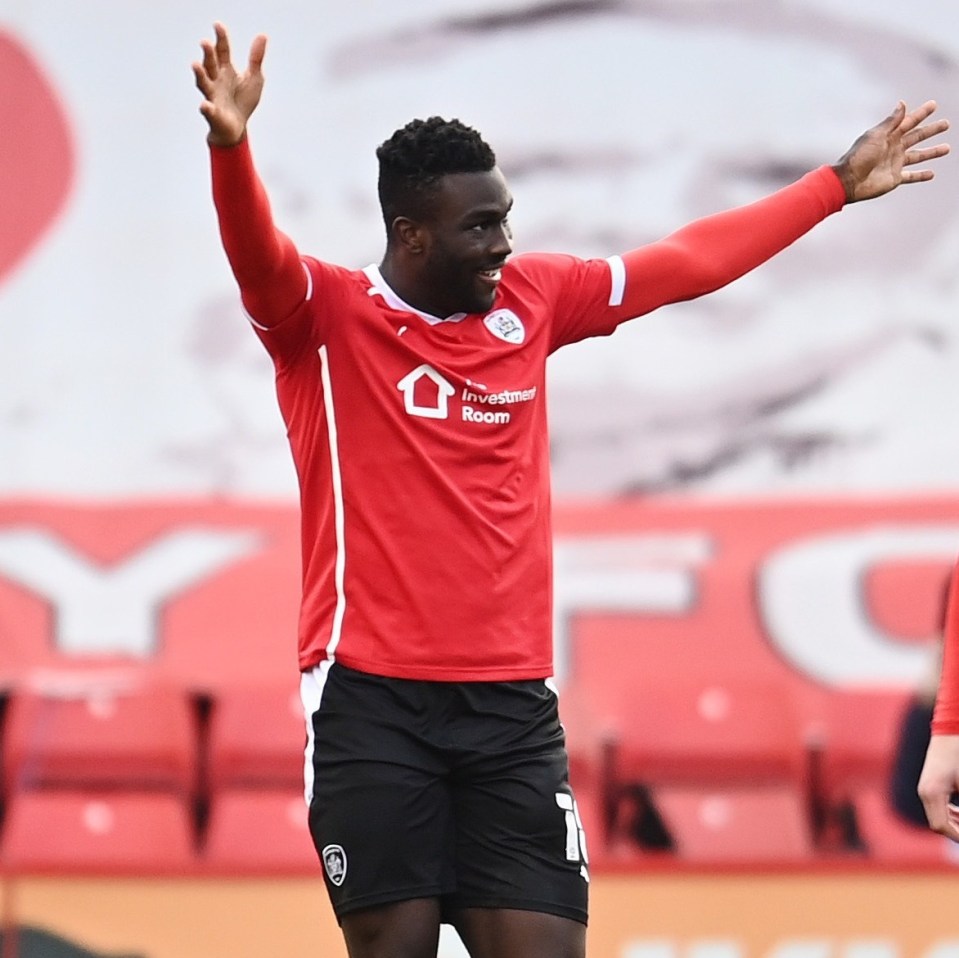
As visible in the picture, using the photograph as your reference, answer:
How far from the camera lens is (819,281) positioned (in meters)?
6.74

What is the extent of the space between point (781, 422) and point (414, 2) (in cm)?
211

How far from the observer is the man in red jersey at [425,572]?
3.20 metres

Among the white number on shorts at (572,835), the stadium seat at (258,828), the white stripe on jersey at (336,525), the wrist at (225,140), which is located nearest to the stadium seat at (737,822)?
the stadium seat at (258,828)

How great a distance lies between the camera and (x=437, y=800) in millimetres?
3238

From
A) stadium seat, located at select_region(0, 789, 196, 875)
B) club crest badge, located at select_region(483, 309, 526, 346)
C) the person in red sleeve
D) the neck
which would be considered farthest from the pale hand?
stadium seat, located at select_region(0, 789, 196, 875)

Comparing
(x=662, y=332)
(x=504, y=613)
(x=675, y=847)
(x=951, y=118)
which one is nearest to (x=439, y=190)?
(x=504, y=613)

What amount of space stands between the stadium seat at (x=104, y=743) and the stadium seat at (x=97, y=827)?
6 centimetres

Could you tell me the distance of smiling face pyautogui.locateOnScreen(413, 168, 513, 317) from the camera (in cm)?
330

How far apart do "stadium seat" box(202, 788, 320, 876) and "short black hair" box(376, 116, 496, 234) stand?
8.78 ft

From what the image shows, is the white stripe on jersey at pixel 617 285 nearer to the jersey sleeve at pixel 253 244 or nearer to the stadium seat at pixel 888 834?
the jersey sleeve at pixel 253 244

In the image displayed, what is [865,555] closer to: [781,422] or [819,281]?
[781,422]

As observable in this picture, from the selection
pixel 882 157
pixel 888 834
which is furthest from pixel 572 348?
pixel 882 157

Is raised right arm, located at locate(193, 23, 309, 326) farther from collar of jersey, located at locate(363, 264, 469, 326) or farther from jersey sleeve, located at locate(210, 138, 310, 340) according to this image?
collar of jersey, located at locate(363, 264, 469, 326)

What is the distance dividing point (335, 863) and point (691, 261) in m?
1.39
